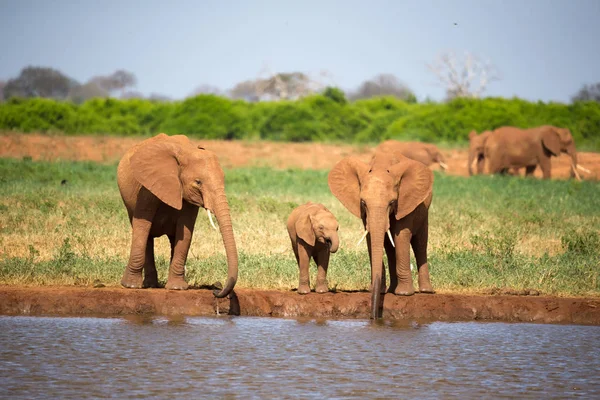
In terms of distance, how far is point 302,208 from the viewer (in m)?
12.4

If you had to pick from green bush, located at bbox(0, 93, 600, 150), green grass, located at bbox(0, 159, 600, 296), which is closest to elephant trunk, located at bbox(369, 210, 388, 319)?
green grass, located at bbox(0, 159, 600, 296)

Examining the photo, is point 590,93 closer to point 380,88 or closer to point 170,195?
point 380,88

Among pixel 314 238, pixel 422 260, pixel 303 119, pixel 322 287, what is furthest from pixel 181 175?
pixel 303 119

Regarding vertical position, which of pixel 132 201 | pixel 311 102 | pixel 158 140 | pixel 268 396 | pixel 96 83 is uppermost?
pixel 96 83

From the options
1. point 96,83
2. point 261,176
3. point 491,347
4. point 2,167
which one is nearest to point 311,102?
point 261,176

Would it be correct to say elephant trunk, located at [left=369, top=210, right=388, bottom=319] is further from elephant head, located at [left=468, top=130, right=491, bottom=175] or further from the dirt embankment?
elephant head, located at [left=468, top=130, right=491, bottom=175]

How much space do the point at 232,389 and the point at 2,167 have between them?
18341 mm

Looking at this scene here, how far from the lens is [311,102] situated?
51.3 metres

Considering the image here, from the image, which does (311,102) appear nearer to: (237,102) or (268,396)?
(237,102)

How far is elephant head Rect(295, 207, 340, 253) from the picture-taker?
11641 millimetres

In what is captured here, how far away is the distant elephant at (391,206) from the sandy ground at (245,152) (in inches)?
853

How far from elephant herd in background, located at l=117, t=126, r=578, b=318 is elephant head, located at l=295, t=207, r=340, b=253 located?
0.01 metres

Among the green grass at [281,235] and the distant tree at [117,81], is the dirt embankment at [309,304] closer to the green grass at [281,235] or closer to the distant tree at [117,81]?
the green grass at [281,235]

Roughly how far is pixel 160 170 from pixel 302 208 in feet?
5.89
